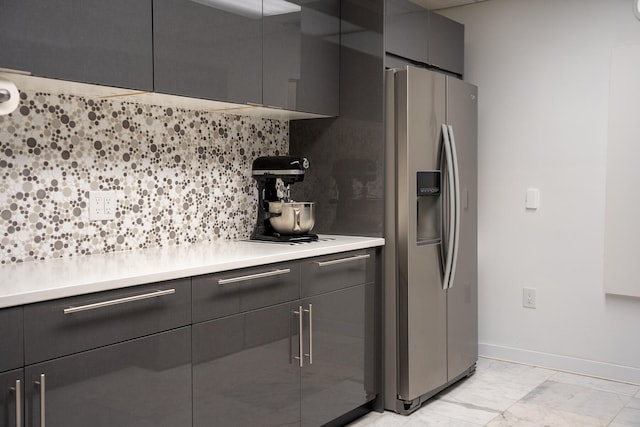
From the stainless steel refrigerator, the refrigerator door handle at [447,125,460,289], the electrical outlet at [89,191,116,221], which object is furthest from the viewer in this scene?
the refrigerator door handle at [447,125,460,289]

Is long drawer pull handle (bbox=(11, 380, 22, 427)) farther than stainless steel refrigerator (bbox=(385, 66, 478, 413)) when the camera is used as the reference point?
No

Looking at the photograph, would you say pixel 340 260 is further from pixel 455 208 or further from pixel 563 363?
pixel 563 363

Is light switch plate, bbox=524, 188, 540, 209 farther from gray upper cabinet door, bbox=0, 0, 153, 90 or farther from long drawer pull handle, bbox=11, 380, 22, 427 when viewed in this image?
long drawer pull handle, bbox=11, 380, 22, 427

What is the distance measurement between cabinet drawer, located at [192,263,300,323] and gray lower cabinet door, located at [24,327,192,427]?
12 centimetres

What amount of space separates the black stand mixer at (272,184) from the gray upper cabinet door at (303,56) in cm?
28

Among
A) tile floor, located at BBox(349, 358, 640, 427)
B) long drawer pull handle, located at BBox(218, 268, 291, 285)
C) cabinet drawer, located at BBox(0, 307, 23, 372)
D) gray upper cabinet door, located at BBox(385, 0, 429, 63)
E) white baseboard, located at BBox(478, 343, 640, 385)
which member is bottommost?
tile floor, located at BBox(349, 358, 640, 427)

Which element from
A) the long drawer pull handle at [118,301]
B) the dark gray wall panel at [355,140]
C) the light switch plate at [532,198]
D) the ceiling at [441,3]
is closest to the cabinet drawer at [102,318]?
the long drawer pull handle at [118,301]

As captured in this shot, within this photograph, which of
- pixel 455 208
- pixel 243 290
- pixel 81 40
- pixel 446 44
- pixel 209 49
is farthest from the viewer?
pixel 446 44

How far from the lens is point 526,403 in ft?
11.2

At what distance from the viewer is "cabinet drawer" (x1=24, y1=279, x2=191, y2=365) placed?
1.75 meters

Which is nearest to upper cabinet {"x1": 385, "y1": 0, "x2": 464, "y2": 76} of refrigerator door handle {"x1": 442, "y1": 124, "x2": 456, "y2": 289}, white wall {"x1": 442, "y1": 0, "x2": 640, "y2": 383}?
white wall {"x1": 442, "y1": 0, "x2": 640, "y2": 383}

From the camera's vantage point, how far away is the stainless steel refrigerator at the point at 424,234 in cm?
325

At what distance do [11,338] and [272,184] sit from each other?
1.77 m

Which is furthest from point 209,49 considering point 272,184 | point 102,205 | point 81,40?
point 272,184
